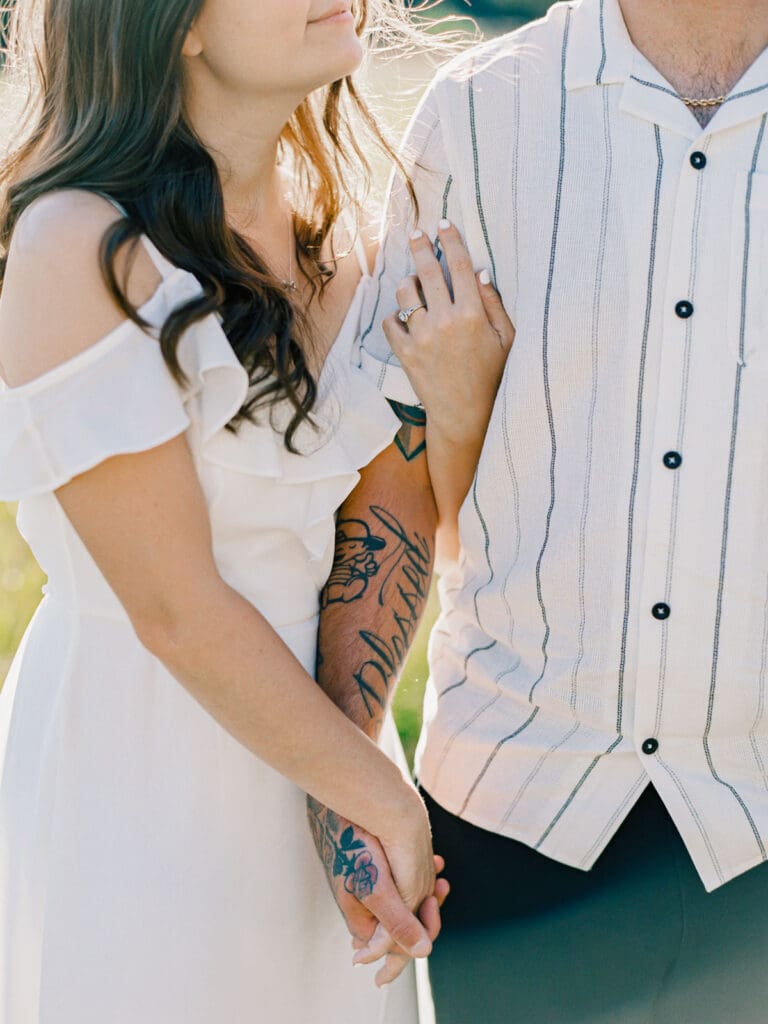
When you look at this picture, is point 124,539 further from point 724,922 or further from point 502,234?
point 724,922

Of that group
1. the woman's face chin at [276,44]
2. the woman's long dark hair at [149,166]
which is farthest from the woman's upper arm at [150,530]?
the woman's face chin at [276,44]

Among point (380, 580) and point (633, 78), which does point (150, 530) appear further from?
point (633, 78)

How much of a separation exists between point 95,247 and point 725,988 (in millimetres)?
1335

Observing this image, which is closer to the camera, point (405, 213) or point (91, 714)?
point (91, 714)

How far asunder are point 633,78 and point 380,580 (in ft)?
2.68

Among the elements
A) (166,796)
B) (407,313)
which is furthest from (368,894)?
(407,313)

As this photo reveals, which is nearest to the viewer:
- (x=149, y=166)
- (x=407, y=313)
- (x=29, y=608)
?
(x=149, y=166)

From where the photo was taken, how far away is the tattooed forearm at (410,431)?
219 cm

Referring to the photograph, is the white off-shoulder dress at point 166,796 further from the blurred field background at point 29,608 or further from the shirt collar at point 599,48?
the blurred field background at point 29,608

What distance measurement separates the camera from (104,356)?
5.77 ft

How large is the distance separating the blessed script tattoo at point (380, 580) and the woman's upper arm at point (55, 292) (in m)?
0.56

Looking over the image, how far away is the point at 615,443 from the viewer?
1.97 meters

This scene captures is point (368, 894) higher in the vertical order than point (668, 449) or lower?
lower

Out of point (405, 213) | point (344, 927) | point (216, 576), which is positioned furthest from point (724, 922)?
point (405, 213)
